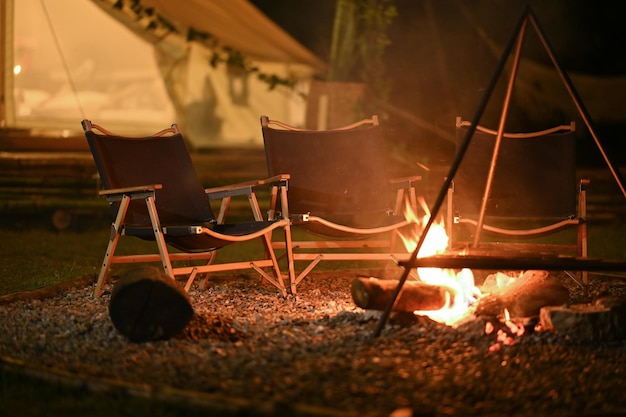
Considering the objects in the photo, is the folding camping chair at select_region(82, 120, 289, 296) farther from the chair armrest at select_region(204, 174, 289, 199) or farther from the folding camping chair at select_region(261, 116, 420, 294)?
the folding camping chair at select_region(261, 116, 420, 294)

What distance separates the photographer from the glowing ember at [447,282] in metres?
3.66

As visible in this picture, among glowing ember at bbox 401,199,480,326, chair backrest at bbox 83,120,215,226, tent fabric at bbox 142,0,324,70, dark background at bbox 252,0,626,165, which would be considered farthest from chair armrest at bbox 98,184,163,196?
dark background at bbox 252,0,626,165

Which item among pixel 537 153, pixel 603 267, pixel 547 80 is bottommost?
pixel 603 267

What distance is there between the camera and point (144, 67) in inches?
321

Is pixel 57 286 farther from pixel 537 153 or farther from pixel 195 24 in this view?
pixel 195 24

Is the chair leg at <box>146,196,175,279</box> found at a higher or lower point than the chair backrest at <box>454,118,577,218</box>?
lower

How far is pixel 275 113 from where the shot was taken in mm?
8891

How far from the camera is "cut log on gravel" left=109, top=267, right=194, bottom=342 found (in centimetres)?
321

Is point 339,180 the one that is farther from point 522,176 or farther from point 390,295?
point 390,295

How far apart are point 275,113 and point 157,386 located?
6.47 meters

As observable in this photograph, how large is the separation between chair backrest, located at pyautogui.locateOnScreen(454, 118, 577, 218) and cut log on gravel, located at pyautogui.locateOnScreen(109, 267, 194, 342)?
1.98 meters

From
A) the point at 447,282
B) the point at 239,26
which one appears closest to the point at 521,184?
the point at 447,282

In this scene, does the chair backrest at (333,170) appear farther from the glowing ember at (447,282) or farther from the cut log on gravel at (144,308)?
the cut log on gravel at (144,308)

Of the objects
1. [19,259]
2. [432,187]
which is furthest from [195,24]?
[19,259]
